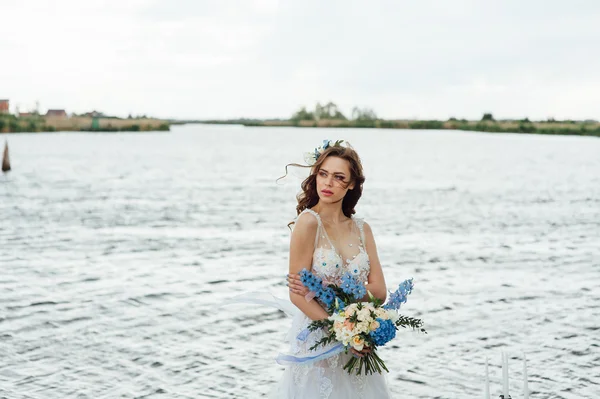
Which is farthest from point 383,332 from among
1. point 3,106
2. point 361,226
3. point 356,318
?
point 3,106

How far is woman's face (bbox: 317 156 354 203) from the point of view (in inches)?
188

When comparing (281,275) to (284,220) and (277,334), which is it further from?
(284,220)

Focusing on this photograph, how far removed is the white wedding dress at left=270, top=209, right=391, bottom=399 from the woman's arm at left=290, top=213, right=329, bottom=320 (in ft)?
0.14

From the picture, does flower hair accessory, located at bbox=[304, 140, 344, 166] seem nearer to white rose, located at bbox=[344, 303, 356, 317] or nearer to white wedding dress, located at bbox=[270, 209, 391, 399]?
white wedding dress, located at bbox=[270, 209, 391, 399]

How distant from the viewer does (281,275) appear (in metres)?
15.5

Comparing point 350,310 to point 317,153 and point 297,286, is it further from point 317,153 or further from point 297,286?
point 317,153

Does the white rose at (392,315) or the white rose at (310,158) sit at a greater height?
the white rose at (310,158)

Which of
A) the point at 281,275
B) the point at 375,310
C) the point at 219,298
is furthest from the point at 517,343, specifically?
the point at 375,310

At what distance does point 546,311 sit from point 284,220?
13975 mm

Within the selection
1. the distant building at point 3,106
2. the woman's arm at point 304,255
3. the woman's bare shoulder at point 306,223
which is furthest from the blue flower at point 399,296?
the distant building at point 3,106

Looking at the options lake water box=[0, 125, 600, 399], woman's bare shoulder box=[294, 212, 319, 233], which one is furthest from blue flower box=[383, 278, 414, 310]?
lake water box=[0, 125, 600, 399]

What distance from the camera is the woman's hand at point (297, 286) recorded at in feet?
15.3

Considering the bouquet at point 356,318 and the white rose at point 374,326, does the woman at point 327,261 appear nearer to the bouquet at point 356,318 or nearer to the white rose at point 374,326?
the bouquet at point 356,318

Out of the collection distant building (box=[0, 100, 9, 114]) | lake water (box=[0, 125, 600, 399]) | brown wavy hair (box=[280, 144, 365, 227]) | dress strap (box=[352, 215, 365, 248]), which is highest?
distant building (box=[0, 100, 9, 114])
